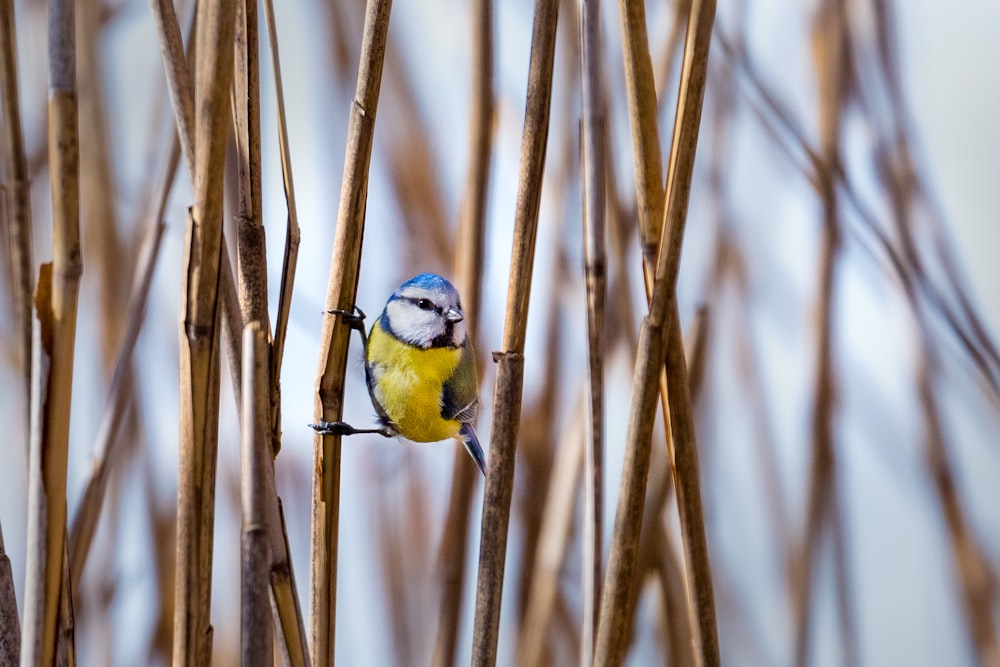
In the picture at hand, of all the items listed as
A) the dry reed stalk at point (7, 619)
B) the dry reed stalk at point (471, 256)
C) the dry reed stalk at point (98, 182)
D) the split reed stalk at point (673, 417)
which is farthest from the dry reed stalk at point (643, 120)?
A: the dry reed stalk at point (98, 182)

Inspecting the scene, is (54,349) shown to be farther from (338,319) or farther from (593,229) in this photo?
(593,229)

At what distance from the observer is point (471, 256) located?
62 cm

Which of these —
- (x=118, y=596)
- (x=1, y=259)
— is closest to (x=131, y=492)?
(x=118, y=596)

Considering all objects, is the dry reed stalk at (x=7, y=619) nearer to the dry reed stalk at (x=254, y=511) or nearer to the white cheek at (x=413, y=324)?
the dry reed stalk at (x=254, y=511)

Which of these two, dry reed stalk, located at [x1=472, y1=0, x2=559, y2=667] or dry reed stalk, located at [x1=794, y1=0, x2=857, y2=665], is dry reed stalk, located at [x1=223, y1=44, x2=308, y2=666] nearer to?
dry reed stalk, located at [x1=472, y1=0, x2=559, y2=667]

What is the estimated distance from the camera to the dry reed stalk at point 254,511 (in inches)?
12.3

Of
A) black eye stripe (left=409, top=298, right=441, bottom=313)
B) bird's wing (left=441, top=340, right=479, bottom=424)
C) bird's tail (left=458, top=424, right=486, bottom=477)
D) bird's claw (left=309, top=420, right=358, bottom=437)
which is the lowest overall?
bird's tail (left=458, top=424, right=486, bottom=477)

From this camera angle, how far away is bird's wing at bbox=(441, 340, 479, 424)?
1.61ft

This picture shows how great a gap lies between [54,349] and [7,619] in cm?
14

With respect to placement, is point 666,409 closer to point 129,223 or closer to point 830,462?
point 830,462

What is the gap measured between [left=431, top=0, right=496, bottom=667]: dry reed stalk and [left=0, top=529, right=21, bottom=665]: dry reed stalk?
35cm

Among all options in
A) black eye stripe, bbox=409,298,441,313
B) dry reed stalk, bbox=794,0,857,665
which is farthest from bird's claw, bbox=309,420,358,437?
dry reed stalk, bbox=794,0,857,665

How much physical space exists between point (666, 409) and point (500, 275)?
392mm

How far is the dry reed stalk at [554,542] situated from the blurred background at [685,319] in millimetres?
24
